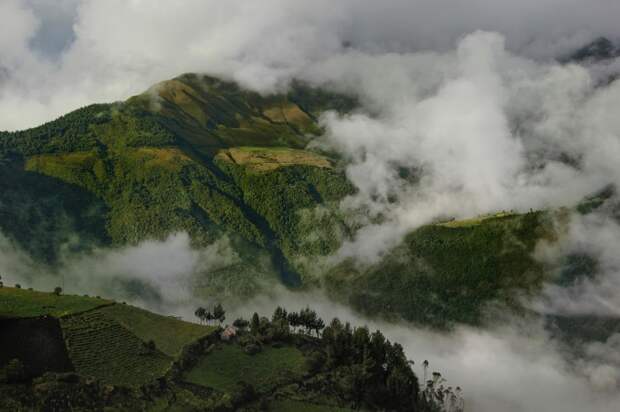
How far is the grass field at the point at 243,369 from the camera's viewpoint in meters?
170

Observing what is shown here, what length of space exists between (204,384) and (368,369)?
5472 centimetres

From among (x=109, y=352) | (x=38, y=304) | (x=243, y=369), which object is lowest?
(x=109, y=352)

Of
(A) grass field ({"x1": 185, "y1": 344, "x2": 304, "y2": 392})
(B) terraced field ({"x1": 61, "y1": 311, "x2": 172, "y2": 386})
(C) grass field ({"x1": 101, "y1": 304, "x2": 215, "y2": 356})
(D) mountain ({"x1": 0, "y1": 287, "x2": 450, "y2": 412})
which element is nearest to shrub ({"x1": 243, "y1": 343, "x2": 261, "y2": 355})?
(D) mountain ({"x1": 0, "y1": 287, "x2": 450, "y2": 412})

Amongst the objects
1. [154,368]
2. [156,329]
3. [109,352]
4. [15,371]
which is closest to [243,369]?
[154,368]

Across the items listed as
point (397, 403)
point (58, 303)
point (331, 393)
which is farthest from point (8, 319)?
point (397, 403)

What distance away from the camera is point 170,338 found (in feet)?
609

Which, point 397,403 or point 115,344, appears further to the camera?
point 397,403

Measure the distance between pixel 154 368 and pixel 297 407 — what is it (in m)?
41.6

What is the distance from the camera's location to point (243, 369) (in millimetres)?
181625

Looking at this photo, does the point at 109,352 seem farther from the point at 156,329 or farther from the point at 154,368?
the point at 156,329

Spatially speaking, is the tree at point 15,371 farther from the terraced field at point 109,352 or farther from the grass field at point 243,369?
the grass field at point 243,369

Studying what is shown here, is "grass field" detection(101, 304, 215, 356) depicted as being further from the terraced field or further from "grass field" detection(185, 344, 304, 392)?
"grass field" detection(185, 344, 304, 392)

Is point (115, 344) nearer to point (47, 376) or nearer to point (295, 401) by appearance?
point (47, 376)

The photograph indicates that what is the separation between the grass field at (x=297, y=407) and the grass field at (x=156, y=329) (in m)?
34.0
